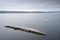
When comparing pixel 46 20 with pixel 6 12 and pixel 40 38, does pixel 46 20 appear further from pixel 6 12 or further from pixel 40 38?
pixel 6 12

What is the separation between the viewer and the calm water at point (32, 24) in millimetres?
1210

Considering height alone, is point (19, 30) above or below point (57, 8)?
below

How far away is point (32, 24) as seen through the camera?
123 cm

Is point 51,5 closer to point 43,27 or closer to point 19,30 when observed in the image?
point 43,27

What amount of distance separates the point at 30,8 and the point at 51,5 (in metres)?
0.19

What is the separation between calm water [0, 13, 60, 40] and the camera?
121 cm

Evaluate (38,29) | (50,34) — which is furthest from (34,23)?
(50,34)

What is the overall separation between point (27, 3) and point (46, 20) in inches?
9.2

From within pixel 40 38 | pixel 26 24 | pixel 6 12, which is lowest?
pixel 40 38

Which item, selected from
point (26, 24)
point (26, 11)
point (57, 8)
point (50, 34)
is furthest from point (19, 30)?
point (57, 8)

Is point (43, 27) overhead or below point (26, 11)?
below

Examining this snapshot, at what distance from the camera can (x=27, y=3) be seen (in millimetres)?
1200

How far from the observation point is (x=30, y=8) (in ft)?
3.93

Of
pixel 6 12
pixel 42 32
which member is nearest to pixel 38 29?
pixel 42 32
